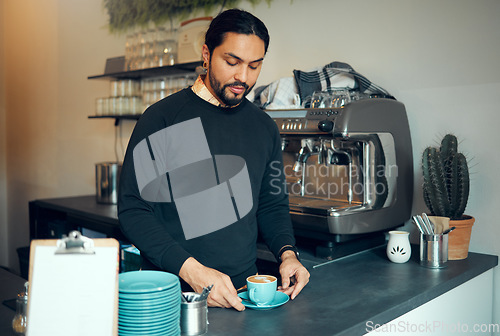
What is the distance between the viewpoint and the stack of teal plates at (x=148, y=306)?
2.89 ft

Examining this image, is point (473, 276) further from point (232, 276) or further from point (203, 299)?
point (203, 299)

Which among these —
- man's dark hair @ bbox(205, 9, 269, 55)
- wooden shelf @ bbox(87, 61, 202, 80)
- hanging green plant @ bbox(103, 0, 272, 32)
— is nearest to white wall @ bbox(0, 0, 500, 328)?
hanging green plant @ bbox(103, 0, 272, 32)

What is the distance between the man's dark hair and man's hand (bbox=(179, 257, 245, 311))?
2.04 ft

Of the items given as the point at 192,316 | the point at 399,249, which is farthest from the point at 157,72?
the point at 192,316

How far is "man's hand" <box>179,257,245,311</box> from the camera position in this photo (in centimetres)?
115

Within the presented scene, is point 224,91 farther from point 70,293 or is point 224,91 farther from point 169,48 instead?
point 169,48

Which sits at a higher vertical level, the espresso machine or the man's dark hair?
the man's dark hair

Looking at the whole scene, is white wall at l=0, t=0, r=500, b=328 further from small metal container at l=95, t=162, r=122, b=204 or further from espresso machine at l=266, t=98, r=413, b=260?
small metal container at l=95, t=162, r=122, b=204

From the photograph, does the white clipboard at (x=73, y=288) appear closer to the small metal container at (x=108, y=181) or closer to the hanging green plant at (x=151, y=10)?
the hanging green plant at (x=151, y=10)

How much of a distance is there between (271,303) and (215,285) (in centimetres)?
15

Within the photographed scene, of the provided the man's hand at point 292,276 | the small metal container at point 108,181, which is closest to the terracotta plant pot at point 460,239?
the man's hand at point 292,276

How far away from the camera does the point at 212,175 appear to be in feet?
4.67

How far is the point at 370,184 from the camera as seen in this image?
69.6 inches

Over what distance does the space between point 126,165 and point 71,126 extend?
302 cm
